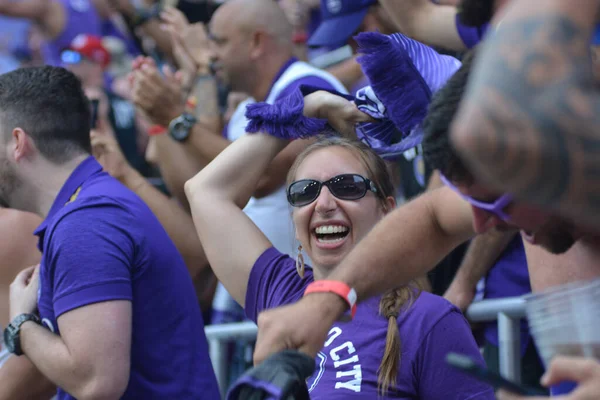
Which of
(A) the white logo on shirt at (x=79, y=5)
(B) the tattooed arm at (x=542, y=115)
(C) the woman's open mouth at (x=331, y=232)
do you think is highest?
(B) the tattooed arm at (x=542, y=115)

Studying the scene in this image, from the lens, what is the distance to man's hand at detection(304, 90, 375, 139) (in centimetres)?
296

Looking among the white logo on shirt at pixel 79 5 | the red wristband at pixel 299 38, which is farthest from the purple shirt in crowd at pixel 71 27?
the red wristband at pixel 299 38

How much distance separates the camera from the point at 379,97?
9.05 feet

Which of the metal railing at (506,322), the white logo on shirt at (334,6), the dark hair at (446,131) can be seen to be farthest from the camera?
the white logo on shirt at (334,6)

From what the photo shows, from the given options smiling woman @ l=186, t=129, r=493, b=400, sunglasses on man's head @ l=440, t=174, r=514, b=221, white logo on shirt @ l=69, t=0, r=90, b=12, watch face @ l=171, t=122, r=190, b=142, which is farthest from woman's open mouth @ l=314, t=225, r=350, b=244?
white logo on shirt @ l=69, t=0, r=90, b=12

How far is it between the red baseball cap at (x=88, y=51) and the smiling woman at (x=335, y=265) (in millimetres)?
3857

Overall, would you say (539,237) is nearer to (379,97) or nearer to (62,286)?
(379,97)

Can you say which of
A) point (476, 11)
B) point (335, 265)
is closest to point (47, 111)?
point (335, 265)

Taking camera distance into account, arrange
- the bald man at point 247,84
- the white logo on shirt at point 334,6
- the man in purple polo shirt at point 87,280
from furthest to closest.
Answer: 1. the white logo on shirt at point 334,6
2. the bald man at point 247,84
3. the man in purple polo shirt at point 87,280

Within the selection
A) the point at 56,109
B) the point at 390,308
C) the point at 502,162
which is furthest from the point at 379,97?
the point at 502,162

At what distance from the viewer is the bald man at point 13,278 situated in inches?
133

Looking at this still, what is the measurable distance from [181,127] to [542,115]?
12.0 ft

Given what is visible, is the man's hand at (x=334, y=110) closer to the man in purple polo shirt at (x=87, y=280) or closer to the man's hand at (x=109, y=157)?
the man in purple polo shirt at (x=87, y=280)

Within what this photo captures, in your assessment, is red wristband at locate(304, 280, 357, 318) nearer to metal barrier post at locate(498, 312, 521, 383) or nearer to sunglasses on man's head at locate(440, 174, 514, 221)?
sunglasses on man's head at locate(440, 174, 514, 221)
